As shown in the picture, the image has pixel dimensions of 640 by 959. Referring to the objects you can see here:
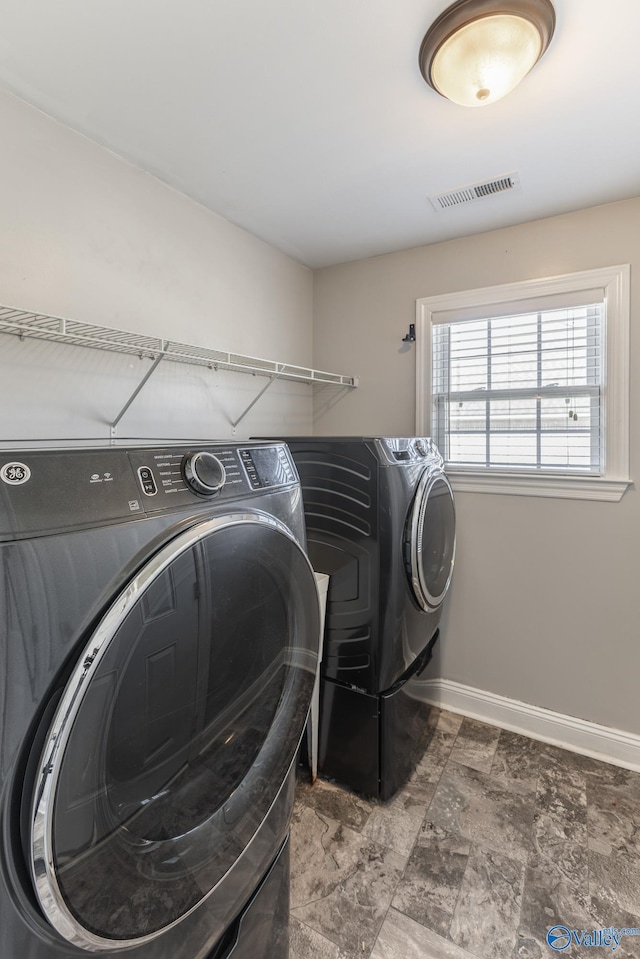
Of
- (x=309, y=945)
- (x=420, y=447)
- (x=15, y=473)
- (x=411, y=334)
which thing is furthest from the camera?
(x=411, y=334)

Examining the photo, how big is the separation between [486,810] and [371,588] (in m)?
0.94

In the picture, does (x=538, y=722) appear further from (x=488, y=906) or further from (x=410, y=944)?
(x=410, y=944)

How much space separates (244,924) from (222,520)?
83 centimetres

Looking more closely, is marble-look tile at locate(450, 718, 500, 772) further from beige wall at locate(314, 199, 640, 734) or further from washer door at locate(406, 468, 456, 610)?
washer door at locate(406, 468, 456, 610)

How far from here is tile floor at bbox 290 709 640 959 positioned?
1262 millimetres

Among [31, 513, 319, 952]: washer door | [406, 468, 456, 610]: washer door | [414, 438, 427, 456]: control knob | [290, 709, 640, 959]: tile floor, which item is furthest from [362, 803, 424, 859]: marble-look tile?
[414, 438, 427, 456]: control knob

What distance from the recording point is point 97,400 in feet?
5.06

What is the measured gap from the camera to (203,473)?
817 millimetres

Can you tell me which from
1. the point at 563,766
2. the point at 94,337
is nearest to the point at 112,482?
the point at 94,337

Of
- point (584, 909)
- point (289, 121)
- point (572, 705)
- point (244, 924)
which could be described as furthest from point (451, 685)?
point (289, 121)

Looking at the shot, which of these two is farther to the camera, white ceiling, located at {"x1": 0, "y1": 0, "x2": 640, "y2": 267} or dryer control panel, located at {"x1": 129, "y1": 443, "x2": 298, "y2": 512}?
white ceiling, located at {"x1": 0, "y1": 0, "x2": 640, "y2": 267}

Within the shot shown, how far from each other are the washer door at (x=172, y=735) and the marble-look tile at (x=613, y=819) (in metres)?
1.33

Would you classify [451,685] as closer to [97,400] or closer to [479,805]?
[479,805]

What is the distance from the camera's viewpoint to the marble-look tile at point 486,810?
1563mm
